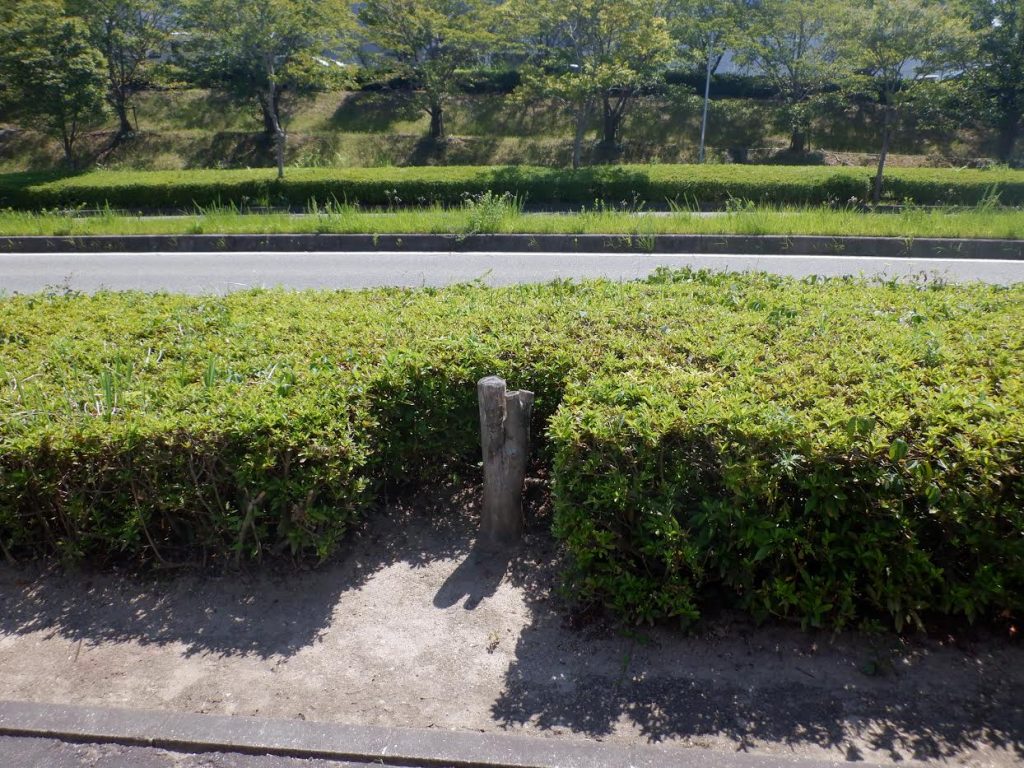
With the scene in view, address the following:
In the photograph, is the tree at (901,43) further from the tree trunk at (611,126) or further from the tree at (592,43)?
the tree trunk at (611,126)

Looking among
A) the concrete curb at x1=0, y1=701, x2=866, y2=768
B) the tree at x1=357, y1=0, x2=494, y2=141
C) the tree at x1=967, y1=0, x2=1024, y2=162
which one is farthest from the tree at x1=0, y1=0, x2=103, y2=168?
the tree at x1=967, y1=0, x2=1024, y2=162

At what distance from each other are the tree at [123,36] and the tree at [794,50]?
17.0 meters

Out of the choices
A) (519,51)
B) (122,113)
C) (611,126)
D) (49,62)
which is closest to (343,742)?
(49,62)

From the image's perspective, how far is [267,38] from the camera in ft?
49.2

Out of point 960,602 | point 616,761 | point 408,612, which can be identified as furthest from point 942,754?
point 408,612

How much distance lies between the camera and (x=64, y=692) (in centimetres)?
287

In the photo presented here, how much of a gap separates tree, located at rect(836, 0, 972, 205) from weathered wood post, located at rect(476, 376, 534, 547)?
13.9 m

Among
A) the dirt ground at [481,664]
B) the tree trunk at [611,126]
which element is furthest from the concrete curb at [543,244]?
the tree trunk at [611,126]

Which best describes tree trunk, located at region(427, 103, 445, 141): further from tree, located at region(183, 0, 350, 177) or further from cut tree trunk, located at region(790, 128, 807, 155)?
cut tree trunk, located at region(790, 128, 807, 155)

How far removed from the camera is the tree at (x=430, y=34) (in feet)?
69.6

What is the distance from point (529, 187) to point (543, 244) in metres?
5.67

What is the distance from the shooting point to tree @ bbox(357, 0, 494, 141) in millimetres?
21203

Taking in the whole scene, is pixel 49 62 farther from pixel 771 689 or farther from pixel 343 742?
pixel 771 689

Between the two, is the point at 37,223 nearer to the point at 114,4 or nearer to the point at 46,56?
the point at 46,56
